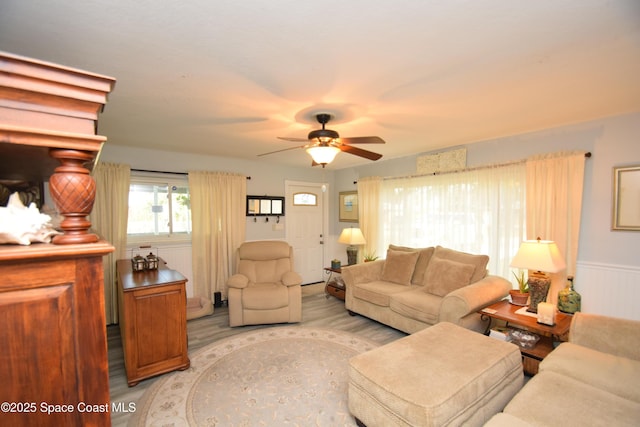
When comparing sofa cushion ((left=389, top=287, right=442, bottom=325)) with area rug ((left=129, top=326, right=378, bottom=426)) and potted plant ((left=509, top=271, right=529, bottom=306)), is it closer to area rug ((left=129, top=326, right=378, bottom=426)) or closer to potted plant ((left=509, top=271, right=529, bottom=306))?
area rug ((left=129, top=326, right=378, bottom=426))

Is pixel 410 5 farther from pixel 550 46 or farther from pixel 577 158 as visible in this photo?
pixel 577 158

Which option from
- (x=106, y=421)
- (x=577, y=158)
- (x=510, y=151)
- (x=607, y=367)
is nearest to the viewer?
(x=106, y=421)

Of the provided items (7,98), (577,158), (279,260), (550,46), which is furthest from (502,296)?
(7,98)

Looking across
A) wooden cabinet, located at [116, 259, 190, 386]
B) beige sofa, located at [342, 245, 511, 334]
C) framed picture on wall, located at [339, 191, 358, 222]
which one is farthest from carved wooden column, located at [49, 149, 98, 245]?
framed picture on wall, located at [339, 191, 358, 222]

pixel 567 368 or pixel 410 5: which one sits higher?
pixel 410 5

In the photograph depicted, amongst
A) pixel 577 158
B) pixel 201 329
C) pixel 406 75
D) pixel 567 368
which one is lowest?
pixel 201 329

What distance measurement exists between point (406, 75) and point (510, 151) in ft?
7.39

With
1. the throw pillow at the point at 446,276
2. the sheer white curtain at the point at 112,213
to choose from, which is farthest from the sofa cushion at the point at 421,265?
the sheer white curtain at the point at 112,213

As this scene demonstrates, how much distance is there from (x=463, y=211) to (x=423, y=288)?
1.15 meters

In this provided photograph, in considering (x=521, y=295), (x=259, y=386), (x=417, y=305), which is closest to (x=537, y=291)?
(x=521, y=295)

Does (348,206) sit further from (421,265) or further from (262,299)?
(262,299)

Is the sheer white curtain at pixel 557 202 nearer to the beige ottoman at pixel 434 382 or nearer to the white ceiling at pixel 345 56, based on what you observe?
the white ceiling at pixel 345 56

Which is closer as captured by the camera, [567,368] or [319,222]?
[567,368]

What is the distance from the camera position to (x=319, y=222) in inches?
225
